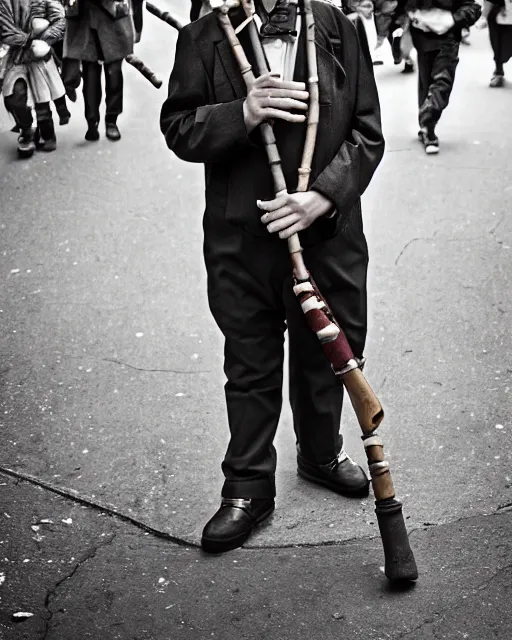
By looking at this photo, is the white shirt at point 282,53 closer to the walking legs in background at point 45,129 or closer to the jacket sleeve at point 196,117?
the jacket sleeve at point 196,117

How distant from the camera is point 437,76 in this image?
8.98 meters

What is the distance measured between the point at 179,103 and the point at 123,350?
2.47 meters

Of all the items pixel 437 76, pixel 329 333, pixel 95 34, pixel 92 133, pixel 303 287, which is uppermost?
pixel 303 287

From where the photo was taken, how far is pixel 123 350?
19.2ft

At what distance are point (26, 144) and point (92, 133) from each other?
2.24ft

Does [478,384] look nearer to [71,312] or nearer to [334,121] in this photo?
[334,121]

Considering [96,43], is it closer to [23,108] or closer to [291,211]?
[23,108]

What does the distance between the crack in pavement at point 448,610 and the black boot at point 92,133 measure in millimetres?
6997

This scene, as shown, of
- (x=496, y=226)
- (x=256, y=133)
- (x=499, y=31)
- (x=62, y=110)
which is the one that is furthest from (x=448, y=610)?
(x=499, y=31)

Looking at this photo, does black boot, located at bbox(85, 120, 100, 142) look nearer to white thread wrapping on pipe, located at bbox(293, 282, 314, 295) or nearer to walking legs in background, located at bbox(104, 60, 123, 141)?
walking legs in background, located at bbox(104, 60, 123, 141)

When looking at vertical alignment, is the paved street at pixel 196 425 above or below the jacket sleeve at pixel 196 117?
below

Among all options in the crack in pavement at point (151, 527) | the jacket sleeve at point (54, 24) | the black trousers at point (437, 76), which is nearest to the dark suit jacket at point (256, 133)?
the crack in pavement at point (151, 527)

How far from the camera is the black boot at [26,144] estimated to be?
9.43 metres

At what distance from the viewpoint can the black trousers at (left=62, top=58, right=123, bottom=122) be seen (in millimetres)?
9477
